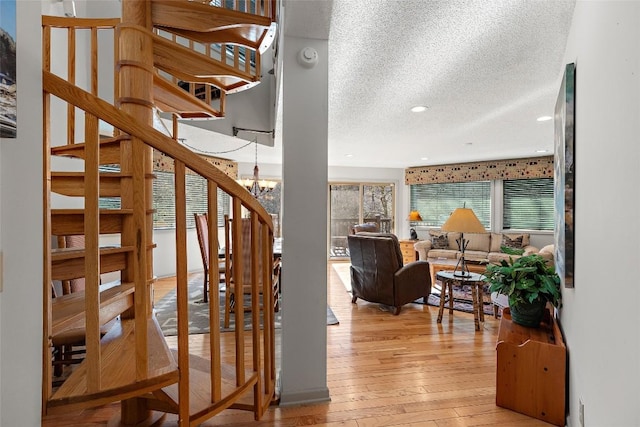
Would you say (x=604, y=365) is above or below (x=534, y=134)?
below

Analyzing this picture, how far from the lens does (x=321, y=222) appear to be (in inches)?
80.2

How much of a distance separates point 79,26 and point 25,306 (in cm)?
220

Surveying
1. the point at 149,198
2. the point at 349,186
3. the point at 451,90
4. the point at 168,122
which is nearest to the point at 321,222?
the point at 149,198

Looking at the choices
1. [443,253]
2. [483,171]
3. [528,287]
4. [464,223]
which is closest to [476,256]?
[443,253]

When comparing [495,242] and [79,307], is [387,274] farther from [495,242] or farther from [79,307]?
[495,242]

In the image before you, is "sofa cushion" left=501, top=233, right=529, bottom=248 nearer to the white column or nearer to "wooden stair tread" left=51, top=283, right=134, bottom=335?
the white column

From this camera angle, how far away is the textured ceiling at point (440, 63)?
71.1 inches

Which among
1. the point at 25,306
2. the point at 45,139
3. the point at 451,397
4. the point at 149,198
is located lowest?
the point at 451,397

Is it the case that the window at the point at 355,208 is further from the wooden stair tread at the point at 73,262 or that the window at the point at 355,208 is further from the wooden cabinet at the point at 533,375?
the wooden stair tread at the point at 73,262

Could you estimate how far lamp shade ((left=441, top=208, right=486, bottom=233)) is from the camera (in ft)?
10.4

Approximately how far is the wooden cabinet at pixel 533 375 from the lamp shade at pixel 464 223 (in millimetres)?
1254

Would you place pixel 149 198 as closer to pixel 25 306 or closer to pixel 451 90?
pixel 25 306

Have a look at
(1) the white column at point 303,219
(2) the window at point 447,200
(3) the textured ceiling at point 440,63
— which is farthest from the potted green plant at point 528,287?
(2) the window at point 447,200

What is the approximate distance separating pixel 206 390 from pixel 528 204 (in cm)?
695
